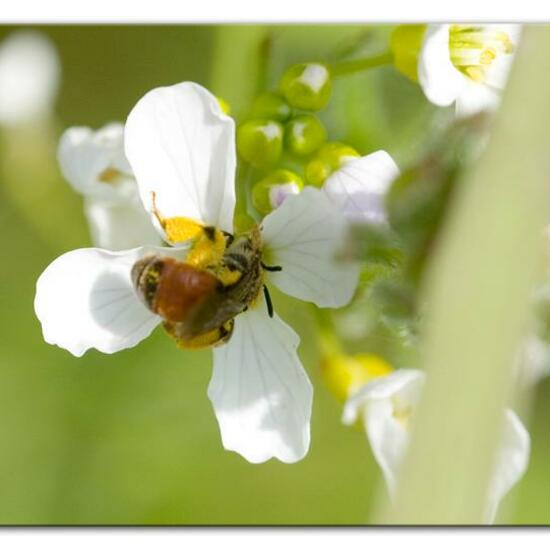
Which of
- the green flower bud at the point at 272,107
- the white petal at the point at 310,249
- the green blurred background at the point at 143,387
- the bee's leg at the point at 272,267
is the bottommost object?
the green blurred background at the point at 143,387

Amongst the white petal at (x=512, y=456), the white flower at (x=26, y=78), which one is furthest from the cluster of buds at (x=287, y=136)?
the white flower at (x=26, y=78)

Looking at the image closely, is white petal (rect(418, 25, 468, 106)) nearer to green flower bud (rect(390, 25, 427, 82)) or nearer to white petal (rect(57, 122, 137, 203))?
green flower bud (rect(390, 25, 427, 82))

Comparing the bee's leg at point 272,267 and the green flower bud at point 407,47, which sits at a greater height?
the green flower bud at point 407,47

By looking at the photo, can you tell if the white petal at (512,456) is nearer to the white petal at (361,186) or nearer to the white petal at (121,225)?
the white petal at (361,186)

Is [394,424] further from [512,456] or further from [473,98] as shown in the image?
[473,98]

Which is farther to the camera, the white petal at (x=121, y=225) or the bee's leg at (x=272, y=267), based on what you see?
the white petal at (x=121, y=225)

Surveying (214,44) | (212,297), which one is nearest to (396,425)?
(212,297)

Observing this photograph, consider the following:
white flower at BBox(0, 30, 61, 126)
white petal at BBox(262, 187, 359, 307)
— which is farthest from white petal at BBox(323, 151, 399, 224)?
white flower at BBox(0, 30, 61, 126)
